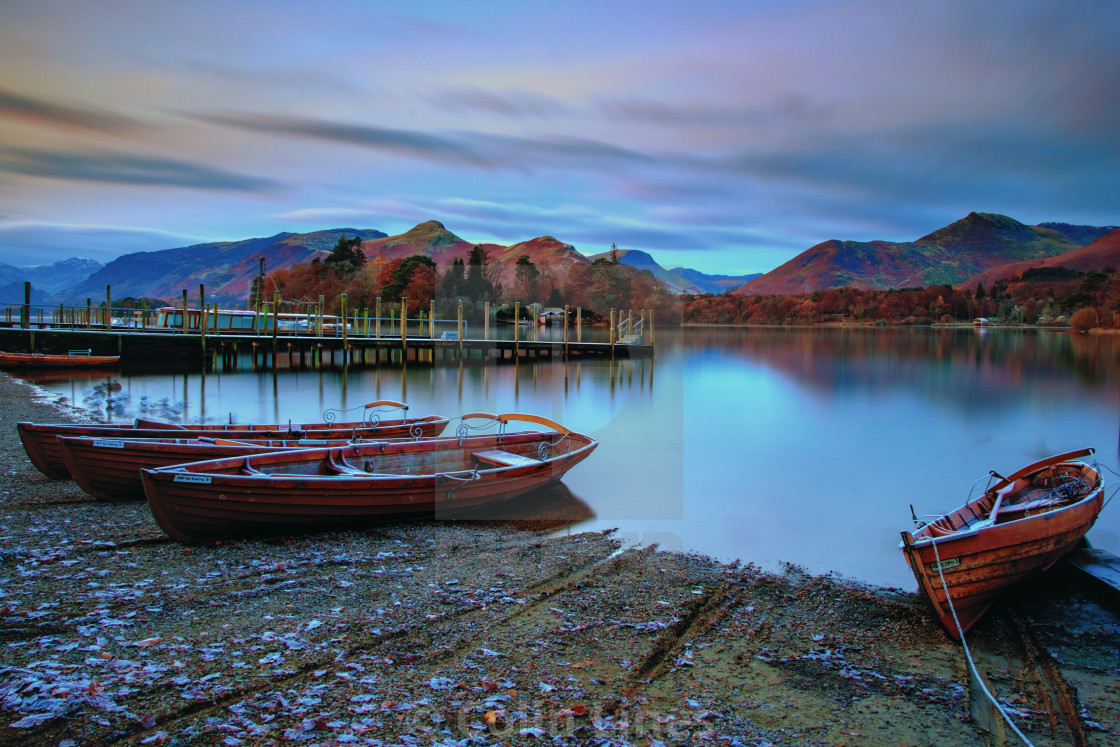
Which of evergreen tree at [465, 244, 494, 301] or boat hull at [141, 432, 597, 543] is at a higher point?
evergreen tree at [465, 244, 494, 301]

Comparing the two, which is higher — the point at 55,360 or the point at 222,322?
the point at 222,322

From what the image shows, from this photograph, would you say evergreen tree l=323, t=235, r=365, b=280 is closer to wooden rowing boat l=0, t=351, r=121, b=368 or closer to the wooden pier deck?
the wooden pier deck

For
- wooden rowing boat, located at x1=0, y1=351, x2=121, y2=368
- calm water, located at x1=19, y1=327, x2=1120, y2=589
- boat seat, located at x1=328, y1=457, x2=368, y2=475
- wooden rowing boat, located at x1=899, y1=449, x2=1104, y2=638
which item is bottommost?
calm water, located at x1=19, y1=327, x2=1120, y2=589

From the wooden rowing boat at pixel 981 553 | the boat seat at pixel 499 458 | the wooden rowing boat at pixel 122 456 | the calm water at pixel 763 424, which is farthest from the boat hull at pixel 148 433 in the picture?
the wooden rowing boat at pixel 981 553

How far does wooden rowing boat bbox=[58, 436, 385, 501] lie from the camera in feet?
29.7

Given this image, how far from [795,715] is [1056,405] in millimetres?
33813

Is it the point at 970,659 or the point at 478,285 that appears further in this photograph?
the point at 478,285

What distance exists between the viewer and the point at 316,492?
319 inches

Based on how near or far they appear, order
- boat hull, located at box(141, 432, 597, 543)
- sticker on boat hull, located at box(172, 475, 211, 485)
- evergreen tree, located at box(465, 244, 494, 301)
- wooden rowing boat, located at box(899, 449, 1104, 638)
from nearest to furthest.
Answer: wooden rowing boat, located at box(899, 449, 1104, 638) → sticker on boat hull, located at box(172, 475, 211, 485) → boat hull, located at box(141, 432, 597, 543) → evergreen tree, located at box(465, 244, 494, 301)

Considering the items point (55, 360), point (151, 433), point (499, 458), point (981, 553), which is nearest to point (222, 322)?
point (55, 360)

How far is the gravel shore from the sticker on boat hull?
2.67 feet

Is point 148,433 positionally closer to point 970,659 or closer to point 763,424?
point 970,659

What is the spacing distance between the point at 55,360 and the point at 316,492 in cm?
3635

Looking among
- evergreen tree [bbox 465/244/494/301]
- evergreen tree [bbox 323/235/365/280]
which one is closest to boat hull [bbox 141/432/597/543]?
evergreen tree [bbox 465/244/494/301]
